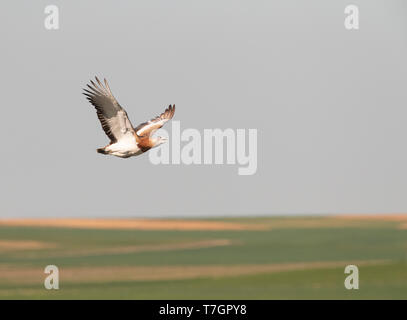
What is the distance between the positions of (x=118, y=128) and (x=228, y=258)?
3.03 meters

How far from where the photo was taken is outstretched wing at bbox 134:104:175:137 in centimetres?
977

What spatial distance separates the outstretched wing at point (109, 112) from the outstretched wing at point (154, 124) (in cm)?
33

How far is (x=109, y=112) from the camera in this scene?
366 inches

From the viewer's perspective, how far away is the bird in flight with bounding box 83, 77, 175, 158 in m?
9.24

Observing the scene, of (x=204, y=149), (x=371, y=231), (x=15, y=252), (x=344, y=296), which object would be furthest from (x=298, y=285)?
(x=15, y=252)

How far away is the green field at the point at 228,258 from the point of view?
437 inches

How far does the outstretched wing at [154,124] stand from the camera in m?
9.77

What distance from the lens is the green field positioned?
36.4ft

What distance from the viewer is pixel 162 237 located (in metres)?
11.6

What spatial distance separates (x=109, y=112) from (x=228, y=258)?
3257mm

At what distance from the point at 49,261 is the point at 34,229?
57 centimetres

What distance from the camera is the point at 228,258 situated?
11.5 m

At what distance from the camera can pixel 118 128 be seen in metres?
9.41

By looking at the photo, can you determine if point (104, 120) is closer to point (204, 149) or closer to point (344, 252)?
point (204, 149)
